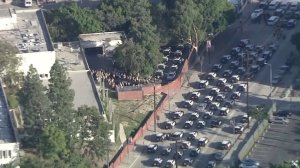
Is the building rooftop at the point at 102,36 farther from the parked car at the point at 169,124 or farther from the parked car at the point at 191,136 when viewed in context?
the parked car at the point at 191,136

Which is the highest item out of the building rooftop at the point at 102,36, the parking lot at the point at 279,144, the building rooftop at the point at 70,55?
the building rooftop at the point at 102,36

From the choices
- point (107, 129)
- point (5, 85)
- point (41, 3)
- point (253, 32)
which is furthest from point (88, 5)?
point (107, 129)

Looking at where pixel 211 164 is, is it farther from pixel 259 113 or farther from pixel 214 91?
pixel 214 91

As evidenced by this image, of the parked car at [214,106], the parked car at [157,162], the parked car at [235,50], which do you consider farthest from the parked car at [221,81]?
the parked car at [157,162]

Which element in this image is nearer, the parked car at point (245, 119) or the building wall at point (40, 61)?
the parked car at point (245, 119)

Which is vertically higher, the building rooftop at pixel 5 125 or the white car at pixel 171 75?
the building rooftop at pixel 5 125

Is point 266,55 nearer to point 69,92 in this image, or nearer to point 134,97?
point 134,97

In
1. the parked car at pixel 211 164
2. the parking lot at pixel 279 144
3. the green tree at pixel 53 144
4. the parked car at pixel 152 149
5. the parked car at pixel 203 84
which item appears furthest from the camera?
the parked car at pixel 203 84

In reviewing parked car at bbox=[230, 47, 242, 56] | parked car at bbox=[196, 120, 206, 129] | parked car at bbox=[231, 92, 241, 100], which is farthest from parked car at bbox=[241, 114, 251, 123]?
parked car at bbox=[230, 47, 242, 56]

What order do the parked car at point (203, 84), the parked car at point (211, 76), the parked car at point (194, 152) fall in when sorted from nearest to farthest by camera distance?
the parked car at point (194, 152) → the parked car at point (203, 84) → the parked car at point (211, 76)
